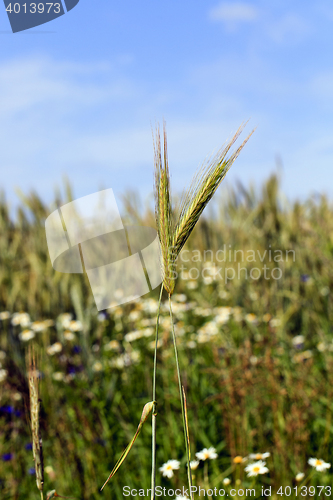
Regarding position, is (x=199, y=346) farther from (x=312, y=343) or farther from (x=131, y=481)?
(x=131, y=481)

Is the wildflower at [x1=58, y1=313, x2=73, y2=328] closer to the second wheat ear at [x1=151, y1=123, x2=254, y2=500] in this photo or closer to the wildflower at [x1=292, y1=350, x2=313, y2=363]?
the wildflower at [x1=292, y1=350, x2=313, y2=363]

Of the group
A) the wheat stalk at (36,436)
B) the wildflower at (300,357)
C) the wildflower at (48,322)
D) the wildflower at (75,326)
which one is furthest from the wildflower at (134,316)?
the wheat stalk at (36,436)

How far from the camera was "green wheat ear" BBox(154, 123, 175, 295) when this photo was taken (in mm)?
809

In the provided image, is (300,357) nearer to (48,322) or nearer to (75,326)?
(75,326)

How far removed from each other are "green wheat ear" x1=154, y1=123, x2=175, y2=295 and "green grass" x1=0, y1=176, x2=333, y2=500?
1088mm

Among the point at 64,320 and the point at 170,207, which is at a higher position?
the point at 170,207

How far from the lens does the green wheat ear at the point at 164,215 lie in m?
0.81

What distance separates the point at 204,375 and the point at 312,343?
49.5 inches

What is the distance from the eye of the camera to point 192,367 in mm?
2580

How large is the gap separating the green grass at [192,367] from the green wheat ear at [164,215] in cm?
109

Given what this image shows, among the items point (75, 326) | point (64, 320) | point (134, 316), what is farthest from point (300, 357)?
point (64, 320)

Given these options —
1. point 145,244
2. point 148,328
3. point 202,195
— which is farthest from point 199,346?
point 202,195

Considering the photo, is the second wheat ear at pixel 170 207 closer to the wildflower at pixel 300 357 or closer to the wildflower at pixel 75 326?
the wildflower at pixel 300 357

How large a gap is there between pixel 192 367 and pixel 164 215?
1.93 m
